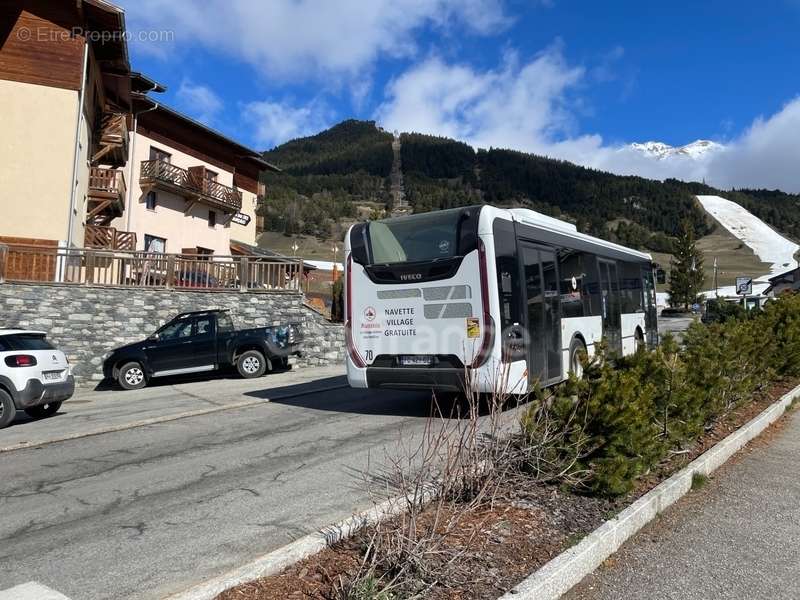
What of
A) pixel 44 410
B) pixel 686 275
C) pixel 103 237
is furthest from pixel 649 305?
pixel 686 275

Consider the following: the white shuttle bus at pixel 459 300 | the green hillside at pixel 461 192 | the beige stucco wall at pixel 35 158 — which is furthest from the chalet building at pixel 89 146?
the green hillside at pixel 461 192

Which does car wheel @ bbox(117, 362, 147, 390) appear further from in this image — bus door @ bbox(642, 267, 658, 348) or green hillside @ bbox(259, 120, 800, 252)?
green hillside @ bbox(259, 120, 800, 252)

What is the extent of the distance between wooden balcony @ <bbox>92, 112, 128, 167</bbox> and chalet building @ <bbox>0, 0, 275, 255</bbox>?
1.7 inches

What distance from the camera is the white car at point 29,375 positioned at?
10250 mm

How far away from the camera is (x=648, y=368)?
5832 millimetres

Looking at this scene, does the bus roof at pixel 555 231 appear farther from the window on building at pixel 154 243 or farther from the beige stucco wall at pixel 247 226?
the beige stucco wall at pixel 247 226

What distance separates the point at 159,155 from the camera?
33.1 meters

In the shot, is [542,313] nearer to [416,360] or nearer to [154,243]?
[416,360]

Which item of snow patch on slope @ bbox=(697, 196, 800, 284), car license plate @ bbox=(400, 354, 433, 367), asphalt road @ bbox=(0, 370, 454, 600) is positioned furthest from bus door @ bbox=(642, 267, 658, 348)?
snow patch on slope @ bbox=(697, 196, 800, 284)

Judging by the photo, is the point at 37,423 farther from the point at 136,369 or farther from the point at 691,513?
the point at 691,513

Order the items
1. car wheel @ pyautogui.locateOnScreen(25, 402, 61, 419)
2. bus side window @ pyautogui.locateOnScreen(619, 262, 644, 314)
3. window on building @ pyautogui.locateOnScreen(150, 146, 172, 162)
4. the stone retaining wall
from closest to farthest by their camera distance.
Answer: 1. car wheel @ pyautogui.locateOnScreen(25, 402, 61, 419)
2. bus side window @ pyautogui.locateOnScreen(619, 262, 644, 314)
3. the stone retaining wall
4. window on building @ pyautogui.locateOnScreen(150, 146, 172, 162)

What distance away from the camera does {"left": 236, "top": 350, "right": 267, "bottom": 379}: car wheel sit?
16.0m

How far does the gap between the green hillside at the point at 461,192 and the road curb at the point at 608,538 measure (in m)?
103

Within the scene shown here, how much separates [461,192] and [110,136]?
13059 cm
